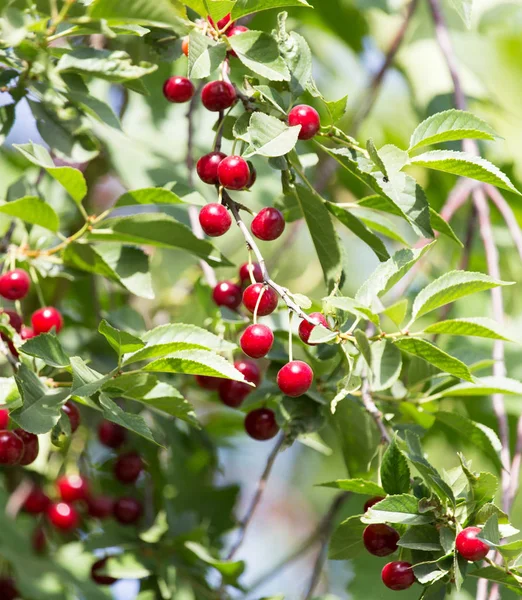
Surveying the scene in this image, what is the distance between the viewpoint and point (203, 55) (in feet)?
2.83

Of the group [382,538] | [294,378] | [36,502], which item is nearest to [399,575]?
[382,538]

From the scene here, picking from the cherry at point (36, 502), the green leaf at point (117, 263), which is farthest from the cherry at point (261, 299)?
the cherry at point (36, 502)

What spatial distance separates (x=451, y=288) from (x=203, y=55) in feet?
1.16

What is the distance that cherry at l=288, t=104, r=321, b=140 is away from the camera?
873 millimetres

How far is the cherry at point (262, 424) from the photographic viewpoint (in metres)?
1.07

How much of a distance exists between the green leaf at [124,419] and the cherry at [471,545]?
1.01ft

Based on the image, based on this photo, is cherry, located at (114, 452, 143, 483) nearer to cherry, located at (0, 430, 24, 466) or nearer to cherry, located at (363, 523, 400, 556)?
cherry, located at (0, 430, 24, 466)

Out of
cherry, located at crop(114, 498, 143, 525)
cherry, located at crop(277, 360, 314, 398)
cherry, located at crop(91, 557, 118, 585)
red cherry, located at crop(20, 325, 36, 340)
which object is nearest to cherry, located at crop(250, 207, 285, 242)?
cherry, located at crop(277, 360, 314, 398)

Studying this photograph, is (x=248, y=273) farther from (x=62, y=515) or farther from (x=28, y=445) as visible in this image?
(x=62, y=515)

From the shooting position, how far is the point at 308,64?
91 cm

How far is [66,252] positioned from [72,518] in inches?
24.0

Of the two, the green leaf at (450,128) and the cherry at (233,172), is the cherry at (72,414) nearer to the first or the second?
the cherry at (233,172)

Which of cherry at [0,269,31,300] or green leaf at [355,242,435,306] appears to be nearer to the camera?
green leaf at [355,242,435,306]

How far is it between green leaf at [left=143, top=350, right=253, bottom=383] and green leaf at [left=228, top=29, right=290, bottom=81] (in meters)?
0.31
